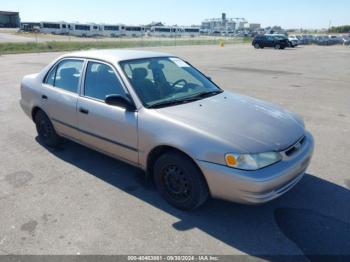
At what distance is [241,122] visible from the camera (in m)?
3.28

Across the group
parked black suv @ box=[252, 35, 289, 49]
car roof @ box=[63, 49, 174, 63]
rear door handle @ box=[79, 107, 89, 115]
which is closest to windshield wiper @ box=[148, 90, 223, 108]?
car roof @ box=[63, 49, 174, 63]

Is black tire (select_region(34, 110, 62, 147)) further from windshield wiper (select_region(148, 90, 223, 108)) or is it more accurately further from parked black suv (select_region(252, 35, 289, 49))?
parked black suv (select_region(252, 35, 289, 49))

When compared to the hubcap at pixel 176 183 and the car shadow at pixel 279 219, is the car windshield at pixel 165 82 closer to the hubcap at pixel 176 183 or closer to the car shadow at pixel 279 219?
the hubcap at pixel 176 183

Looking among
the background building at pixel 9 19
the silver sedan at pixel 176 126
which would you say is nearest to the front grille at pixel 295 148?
the silver sedan at pixel 176 126

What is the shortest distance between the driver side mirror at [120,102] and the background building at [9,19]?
361 feet

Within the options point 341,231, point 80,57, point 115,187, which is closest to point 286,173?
point 341,231

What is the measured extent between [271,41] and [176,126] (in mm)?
37515

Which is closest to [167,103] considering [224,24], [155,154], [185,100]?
[185,100]

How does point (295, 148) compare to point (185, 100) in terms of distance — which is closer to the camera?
point (295, 148)

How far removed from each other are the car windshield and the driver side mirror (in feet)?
0.46

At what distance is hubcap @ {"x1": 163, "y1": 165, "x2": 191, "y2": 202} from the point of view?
3.25m

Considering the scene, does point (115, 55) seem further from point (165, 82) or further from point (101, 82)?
point (165, 82)

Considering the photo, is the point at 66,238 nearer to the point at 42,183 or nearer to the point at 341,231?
the point at 42,183

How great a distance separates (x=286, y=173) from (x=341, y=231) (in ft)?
2.51
